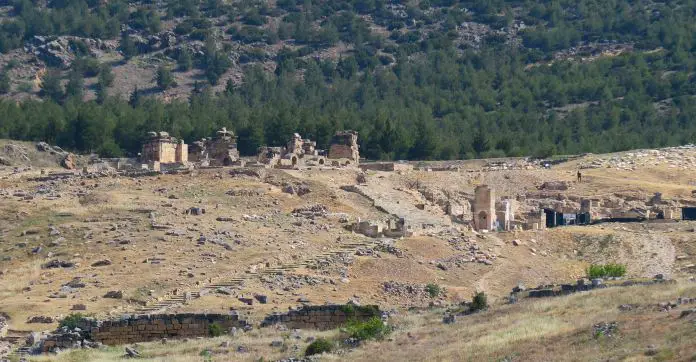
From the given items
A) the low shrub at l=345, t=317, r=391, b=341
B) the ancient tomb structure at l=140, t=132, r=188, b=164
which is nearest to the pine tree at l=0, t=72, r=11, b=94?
the ancient tomb structure at l=140, t=132, r=188, b=164

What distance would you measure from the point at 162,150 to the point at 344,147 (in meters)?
7.66

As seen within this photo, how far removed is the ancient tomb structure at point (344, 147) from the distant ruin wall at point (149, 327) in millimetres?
35520

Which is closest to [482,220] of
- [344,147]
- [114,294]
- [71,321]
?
[344,147]

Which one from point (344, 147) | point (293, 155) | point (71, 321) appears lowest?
point (71, 321)

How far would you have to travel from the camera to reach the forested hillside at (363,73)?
87.5 metres

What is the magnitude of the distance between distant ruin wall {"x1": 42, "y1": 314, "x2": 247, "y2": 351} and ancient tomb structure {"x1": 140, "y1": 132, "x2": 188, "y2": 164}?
108 feet

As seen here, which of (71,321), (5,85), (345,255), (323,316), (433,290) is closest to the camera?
(323,316)

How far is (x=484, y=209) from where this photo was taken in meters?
65.1

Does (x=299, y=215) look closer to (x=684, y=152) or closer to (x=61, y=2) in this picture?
(x=684, y=152)

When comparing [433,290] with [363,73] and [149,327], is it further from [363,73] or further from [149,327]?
[363,73]

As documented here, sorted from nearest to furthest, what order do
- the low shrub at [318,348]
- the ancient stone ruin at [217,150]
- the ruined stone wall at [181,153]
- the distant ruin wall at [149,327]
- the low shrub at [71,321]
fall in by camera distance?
1. the low shrub at [318,348]
2. the distant ruin wall at [149,327]
3. the low shrub at [71,321]
4. the ancient stone ruin at [217,150]
5. the ruined stone wall at [181,153]

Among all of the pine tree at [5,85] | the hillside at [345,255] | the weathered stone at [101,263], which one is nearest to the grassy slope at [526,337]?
the hillside at [345,255]

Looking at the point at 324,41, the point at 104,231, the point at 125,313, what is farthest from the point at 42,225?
the point at 324,41

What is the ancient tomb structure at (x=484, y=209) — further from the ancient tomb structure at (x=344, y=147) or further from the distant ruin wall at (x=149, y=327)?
the distant ruin wall at (x=149, y=327)
